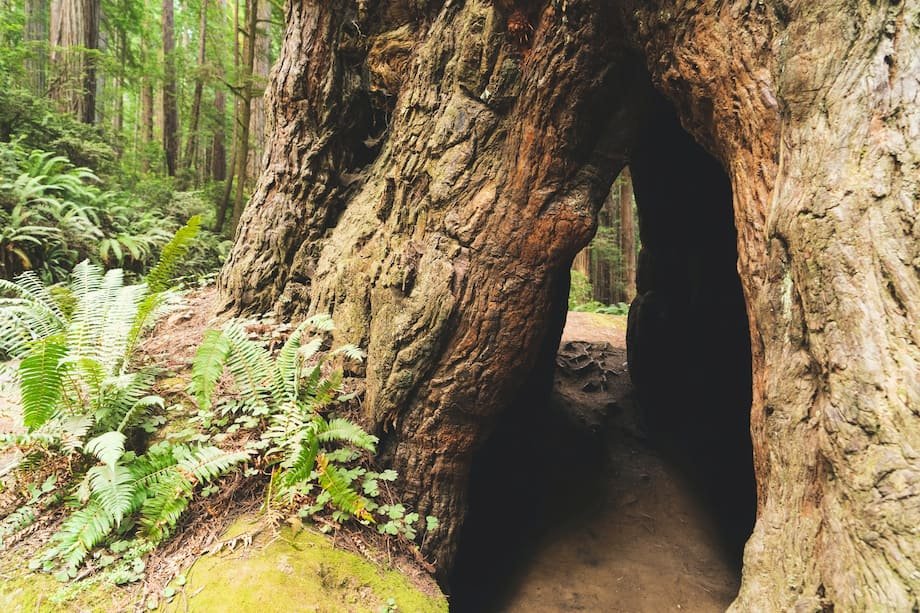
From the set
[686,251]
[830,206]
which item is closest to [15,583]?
[830,206]

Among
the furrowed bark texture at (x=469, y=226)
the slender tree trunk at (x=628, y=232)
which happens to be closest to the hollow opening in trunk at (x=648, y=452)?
the furrowed bark texture at (x=469, y=226)

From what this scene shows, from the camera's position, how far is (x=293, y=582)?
2828 millimetres

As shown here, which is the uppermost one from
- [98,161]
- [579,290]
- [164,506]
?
[98,161]

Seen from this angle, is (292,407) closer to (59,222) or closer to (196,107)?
(59,222)

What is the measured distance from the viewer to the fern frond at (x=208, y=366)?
3312 mm

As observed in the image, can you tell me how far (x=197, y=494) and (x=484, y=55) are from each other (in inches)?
146

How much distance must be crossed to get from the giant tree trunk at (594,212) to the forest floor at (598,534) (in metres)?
0.87

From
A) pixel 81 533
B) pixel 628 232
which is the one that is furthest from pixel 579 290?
pixel 81 533

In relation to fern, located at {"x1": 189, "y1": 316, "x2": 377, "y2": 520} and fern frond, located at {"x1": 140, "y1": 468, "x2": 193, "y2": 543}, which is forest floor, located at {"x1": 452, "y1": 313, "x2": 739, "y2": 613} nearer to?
fern, located at {"x1": 189, "y1": 316, "x2": 377, "y2": 520}

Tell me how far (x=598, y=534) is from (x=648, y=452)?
1.61 m

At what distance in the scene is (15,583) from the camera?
2.70 metres

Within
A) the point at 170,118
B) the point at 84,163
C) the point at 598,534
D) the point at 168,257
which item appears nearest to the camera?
the point at 168,257

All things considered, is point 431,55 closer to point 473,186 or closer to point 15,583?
point 473,186

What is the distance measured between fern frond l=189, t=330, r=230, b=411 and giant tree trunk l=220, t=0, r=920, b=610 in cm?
120
